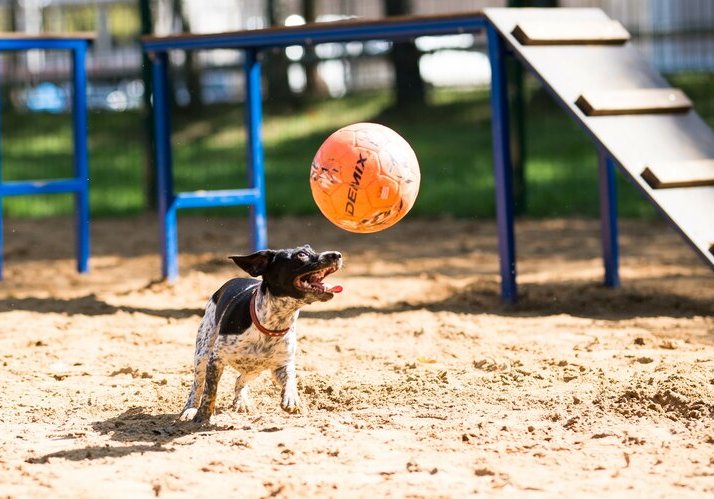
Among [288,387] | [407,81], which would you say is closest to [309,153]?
[407,81]

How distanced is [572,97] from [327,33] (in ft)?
6.00

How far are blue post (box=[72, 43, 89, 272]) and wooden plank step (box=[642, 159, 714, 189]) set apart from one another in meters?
4.75

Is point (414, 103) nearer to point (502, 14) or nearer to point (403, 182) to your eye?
point (502, 14)

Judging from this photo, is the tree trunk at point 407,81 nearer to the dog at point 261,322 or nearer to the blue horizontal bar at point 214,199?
the blue horizontal bar at point 214,199

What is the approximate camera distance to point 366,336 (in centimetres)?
687

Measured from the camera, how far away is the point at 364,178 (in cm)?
562

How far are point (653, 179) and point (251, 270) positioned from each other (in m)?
2.99

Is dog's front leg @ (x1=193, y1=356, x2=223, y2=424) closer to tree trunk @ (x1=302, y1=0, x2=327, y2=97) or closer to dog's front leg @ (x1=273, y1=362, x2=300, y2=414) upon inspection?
dog's front leg @ (x1=273, y1=362, x2=300, y2=414)

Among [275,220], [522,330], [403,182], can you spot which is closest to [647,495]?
[403,182]

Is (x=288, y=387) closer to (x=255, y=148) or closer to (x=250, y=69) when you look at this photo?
(x=255, y=148)

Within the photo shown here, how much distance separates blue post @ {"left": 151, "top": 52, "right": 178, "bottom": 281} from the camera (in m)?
8.64

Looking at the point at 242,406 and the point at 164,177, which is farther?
the point at 164,177

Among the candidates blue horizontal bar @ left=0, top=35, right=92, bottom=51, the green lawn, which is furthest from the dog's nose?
the green lawn

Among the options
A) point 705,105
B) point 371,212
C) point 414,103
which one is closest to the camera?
point 371,212
